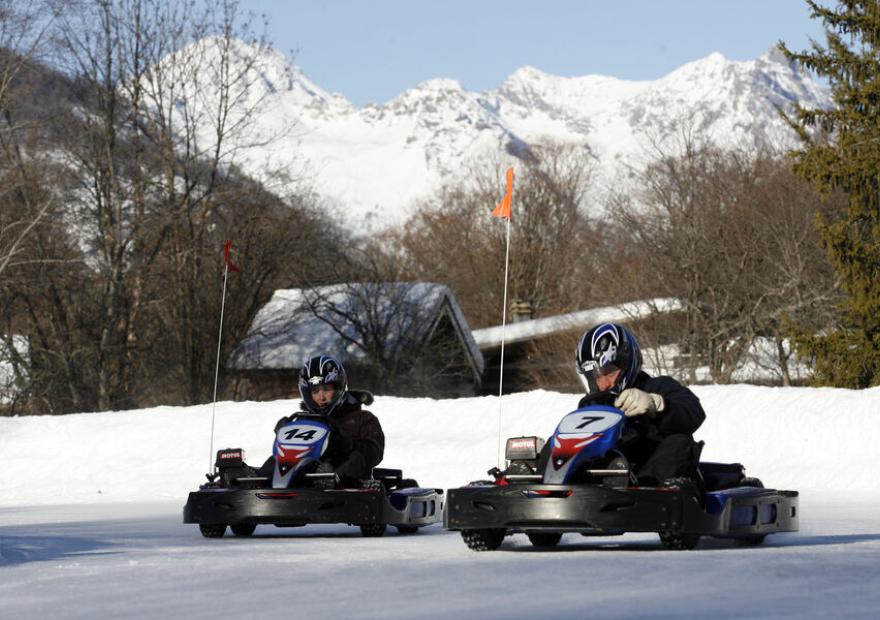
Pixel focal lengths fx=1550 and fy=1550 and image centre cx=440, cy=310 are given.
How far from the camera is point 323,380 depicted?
43.0 ft

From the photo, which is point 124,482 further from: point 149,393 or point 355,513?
point 149,393

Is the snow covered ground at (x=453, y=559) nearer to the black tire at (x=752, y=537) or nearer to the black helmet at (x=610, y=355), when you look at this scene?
the black tire at (x=752, y=537)

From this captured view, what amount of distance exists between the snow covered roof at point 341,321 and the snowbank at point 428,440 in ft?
57.6

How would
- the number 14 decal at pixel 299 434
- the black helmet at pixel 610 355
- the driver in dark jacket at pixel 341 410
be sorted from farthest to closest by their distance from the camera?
the driver in dark jacket at pixel 341 410 < the number 14 decal at pixel 299 434 < the black helmet at pixel 610 355

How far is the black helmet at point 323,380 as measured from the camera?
13.1 meters

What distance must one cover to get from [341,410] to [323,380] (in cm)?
31

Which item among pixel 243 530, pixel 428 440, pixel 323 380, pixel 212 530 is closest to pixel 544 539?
pixel 323 380

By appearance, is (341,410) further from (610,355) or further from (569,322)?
(569,322)

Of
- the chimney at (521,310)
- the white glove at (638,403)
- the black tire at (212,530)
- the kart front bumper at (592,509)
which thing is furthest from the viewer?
the chimney at (521,310)

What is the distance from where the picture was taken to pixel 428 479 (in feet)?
75.6

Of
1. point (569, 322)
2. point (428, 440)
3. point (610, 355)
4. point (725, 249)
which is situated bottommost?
point (428, 440)

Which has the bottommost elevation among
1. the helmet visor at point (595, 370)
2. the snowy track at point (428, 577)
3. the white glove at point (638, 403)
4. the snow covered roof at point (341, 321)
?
the snowy track at point (428, 577)

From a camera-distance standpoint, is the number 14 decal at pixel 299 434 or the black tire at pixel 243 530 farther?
the black tire at pixel 243 530

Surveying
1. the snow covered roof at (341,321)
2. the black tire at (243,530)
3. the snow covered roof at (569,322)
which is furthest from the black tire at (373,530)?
the snow covered roof at (569,322)
